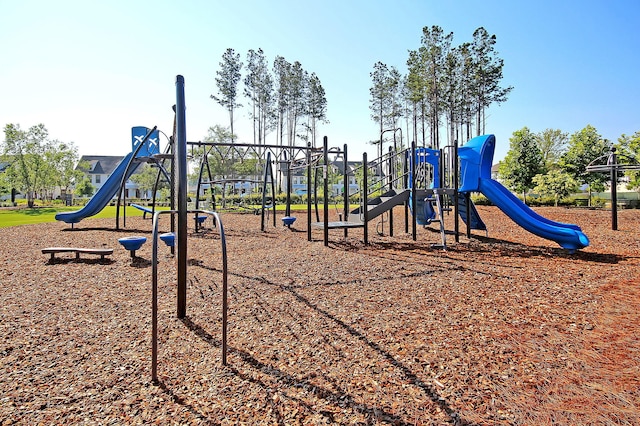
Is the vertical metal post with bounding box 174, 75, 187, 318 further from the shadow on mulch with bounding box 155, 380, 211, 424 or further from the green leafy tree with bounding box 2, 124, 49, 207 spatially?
the green leafy tree with bounding box 2, 124, 49, 207

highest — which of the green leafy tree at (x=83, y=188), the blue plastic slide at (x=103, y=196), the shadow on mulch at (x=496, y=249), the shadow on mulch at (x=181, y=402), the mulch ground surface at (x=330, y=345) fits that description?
the green leafy tree at (x=83, y=188)

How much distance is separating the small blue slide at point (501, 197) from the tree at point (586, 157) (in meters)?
20.6

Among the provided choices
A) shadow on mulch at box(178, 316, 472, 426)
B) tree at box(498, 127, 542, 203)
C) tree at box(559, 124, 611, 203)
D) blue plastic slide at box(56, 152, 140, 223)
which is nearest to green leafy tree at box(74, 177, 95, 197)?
blue plastic slide at box(56, 152, 140, 223)

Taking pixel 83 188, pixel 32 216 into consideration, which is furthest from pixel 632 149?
pixel 83 188

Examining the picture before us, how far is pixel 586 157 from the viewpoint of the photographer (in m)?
25.6

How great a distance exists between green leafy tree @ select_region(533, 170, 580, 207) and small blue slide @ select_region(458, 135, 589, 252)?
1810 cm

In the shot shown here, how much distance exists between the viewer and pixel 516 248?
8.74m

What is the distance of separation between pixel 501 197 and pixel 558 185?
18.5m

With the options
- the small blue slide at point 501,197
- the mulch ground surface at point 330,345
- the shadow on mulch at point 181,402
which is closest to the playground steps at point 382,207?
the small blue slide at point 501,197

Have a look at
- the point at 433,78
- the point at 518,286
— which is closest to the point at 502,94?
the point at 433,78

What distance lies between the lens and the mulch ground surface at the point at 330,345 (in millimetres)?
2357

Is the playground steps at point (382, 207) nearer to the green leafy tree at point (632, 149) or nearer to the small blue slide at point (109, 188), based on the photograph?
the small blue slide at point (109, 188)

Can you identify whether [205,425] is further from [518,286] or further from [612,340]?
[518,286]

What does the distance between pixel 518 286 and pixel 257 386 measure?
4283 mm
